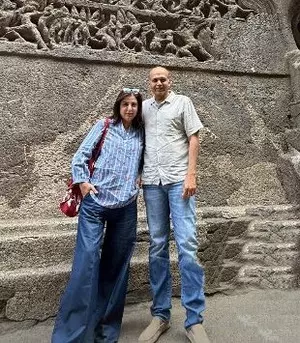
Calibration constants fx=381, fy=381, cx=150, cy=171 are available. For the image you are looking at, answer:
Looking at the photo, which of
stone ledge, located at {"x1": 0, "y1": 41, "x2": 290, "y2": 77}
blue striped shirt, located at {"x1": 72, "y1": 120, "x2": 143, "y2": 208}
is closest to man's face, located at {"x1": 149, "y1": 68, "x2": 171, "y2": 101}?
blue striped shirt, located at {"x1": 72, "y1": 120, "x2": 143, "y2": 208}

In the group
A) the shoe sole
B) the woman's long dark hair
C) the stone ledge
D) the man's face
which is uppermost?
the stone ledge

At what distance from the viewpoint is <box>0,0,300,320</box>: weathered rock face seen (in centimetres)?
328

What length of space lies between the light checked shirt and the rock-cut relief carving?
186cm

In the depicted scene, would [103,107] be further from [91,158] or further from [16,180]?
[91,158]

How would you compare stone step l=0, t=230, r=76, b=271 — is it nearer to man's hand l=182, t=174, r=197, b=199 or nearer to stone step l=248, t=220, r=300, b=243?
man's hand l=182, t=174, r=197, b=199

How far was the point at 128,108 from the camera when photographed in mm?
2482

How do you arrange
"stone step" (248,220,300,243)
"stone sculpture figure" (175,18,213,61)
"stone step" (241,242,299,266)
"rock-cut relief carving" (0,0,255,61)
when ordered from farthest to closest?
"stone sculpture figure" (175,18,213,61) → "rock-cut relief carving" (0,0,255,61) → "stone step" (248,220,300,243) → "stone step" (241,242,299,266)

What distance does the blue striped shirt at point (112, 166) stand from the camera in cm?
235

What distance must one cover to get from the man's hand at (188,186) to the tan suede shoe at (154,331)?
2.84 feet

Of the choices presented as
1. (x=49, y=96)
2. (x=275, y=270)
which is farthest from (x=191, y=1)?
(x=275, y=270)

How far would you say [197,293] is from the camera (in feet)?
7.83

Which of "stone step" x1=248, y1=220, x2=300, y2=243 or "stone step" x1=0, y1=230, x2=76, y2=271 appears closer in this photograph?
"stone step" x1=0, y1=230, x2=76, y2=271

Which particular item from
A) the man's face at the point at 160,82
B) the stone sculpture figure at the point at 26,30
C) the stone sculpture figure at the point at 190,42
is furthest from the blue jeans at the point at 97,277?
the stone sculpture figure at the point at 190,42

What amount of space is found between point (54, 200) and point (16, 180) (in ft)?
1.31
